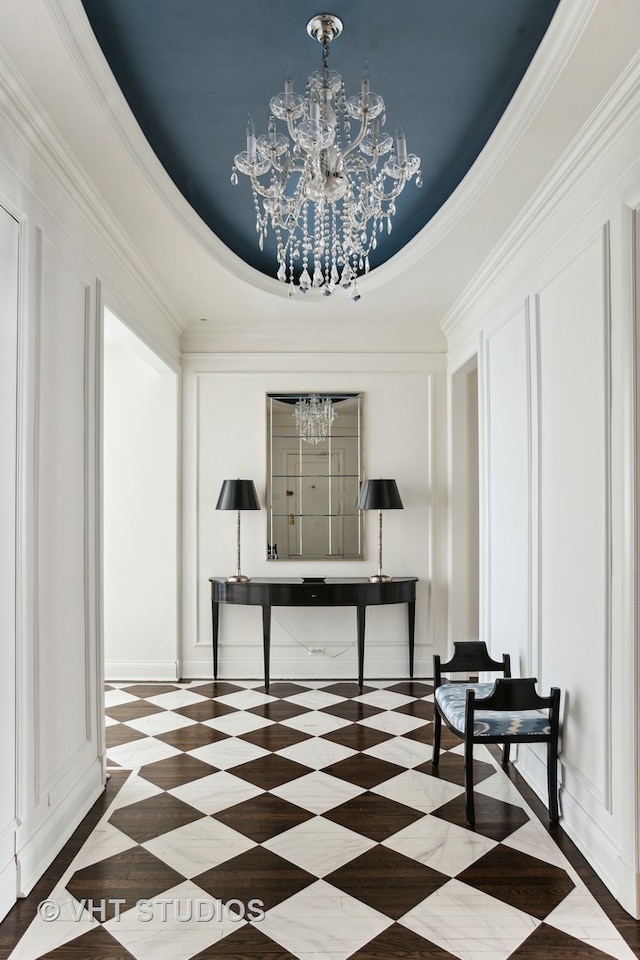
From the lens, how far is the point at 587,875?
2504 mm

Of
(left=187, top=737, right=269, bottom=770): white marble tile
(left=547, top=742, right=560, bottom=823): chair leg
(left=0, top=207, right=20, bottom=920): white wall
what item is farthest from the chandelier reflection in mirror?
(left=187, top=737, right=269, bottom=770): white marble tile

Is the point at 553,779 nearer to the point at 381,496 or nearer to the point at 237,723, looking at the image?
the point at 237,723

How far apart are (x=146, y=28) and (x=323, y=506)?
12.2 ft

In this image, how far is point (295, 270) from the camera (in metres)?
4.51

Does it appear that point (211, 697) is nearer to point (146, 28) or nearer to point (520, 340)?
point (520, 340)

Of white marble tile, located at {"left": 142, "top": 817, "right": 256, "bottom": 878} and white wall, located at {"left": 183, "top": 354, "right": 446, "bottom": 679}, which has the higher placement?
white wall, located at {"left": 183, "top": 354, "right": 446, "bottom": 679}

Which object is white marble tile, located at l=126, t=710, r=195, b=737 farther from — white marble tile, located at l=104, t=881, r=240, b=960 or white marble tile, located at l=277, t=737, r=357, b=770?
white marble tile, located at l=104, t=881, r=240, b=960

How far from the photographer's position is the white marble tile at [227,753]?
3.64 meters

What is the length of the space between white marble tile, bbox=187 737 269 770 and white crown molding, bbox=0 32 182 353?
267cm

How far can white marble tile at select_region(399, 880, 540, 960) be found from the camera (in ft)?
6.88

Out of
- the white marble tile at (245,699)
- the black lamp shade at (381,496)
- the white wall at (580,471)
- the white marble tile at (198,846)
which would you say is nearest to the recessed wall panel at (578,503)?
the white wall at (580,471)

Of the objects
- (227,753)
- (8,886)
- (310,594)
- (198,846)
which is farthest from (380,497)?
(8,886)

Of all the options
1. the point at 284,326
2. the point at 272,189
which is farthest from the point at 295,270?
the point at 272,189

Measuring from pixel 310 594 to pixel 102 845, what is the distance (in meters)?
2.46
